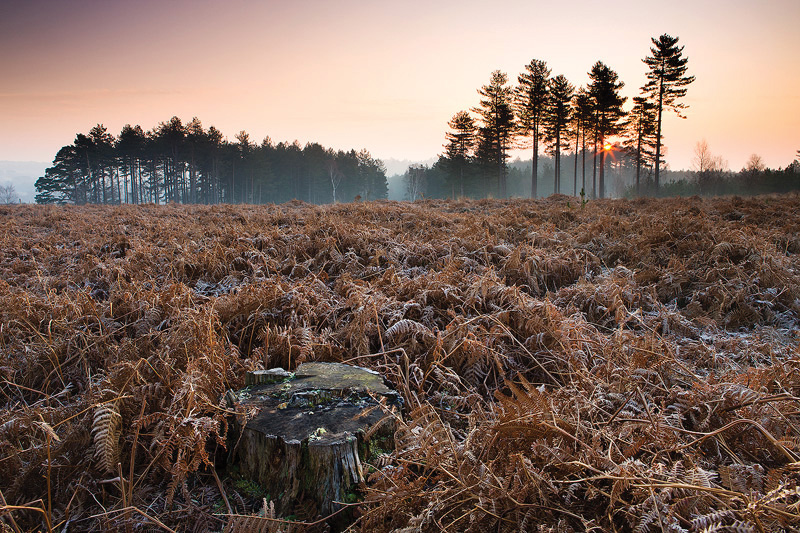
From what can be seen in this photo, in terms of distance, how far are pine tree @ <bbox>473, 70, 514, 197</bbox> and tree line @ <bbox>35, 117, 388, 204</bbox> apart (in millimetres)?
17817

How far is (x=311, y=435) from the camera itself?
1.88 metres

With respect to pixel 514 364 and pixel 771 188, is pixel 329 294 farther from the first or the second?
pixel 771 188

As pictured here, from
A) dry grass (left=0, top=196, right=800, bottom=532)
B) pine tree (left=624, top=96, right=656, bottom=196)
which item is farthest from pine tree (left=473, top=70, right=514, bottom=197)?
dry grass (left=0, top=196, right=800, bottom=532)

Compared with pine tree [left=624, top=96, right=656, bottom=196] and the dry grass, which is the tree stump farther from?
pine tree [left=624, top=96, right=656, bottom=196]

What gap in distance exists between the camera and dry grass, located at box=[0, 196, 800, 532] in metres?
1.36

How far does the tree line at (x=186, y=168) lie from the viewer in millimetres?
59688

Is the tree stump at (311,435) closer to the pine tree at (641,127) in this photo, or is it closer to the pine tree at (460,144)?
the pine tree at (641,127)

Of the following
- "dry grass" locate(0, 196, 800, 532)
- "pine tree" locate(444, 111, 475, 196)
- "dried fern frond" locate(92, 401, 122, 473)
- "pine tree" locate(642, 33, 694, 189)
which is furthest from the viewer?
"pine tree" locate(444, 111, 475, 196)

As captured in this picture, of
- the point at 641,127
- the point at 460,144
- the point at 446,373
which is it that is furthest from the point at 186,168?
the point at 446,373

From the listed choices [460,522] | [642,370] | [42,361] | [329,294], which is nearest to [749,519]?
[460,522]

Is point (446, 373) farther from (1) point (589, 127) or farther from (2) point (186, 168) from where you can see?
(2) point (186, 168)

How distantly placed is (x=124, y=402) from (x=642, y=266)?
6582 millimetres

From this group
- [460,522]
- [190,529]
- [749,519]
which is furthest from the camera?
[190,529]

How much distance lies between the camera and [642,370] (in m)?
2.25
